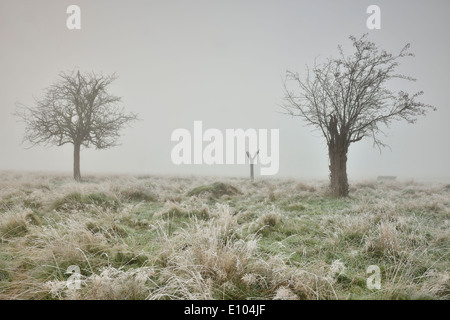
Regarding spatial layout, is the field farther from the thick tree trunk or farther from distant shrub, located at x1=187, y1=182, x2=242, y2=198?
the thick tree trunk

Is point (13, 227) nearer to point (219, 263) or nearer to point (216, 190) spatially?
point (219, 263)

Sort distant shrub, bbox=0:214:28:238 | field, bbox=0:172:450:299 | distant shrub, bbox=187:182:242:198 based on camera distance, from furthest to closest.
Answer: distant shrub, bbox=187:182:242:198
distant shrub, bbox=0:214:28:238
field, bbox=0:172:450:299

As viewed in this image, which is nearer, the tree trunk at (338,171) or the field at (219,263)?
the field at (219,263)

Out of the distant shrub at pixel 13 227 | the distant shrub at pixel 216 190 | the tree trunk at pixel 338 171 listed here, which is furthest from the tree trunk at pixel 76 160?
the tree trunk at pixel 338 171

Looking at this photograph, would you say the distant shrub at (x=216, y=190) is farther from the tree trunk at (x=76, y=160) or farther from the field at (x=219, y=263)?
→ the tree trunk at (x=76, y=160)

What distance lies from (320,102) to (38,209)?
45.2 ft

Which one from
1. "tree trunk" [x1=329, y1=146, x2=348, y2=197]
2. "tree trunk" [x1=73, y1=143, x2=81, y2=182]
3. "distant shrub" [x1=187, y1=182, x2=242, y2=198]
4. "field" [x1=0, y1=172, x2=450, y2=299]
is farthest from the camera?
"tree trunk" [x1=73, y1=143, x2=81, y2=182]

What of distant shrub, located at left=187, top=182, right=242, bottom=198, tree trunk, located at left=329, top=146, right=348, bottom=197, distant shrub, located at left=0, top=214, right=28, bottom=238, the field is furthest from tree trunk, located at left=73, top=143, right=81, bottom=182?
tree trunk, located at left=329, top=146, right=348, bottom=197

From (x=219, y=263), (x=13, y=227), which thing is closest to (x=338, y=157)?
(x=219, y=263)

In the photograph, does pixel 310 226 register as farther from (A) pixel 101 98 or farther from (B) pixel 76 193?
(A) pixel 101 98

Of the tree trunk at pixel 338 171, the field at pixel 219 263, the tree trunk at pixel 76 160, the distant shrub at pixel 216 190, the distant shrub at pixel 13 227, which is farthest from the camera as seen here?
the tree trunk at pixel 76 160

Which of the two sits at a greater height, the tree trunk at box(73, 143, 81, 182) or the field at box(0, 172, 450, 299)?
the tree trunk at box(73, 143, 81, 182)

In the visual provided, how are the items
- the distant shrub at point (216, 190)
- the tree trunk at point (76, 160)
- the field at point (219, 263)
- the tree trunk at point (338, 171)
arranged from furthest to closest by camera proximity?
the tree trunk at point (76, 160), the tree trunk at point (338, 171), the distant shrub at point (216, 190), the field at point (219, 263)
